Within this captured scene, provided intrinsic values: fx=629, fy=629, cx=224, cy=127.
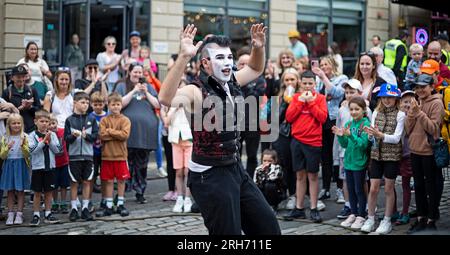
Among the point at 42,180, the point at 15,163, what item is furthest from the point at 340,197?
the point at 15,163

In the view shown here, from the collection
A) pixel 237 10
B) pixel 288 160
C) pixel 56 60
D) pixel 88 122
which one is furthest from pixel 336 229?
pixel 237 10

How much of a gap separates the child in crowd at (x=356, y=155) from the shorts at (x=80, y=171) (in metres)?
2.90

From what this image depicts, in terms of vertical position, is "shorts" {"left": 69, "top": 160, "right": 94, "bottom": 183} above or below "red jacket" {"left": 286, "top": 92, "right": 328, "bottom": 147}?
below

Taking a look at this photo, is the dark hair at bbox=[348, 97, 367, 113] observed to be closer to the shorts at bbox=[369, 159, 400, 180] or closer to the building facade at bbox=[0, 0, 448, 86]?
the shorts at bbox=[369, 159, 400, 180]

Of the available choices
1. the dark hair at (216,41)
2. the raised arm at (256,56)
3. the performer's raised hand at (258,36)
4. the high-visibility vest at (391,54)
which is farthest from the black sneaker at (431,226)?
the high-visibility vest at (391,54)

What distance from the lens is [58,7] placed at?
13641mm

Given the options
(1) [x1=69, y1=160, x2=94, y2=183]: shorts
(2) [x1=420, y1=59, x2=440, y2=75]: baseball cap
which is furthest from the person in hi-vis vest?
(1) [x1=69, y1=160, x2=94, y2=183]: shorts

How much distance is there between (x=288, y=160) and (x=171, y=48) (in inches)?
296

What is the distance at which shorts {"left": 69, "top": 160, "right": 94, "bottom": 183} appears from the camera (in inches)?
290

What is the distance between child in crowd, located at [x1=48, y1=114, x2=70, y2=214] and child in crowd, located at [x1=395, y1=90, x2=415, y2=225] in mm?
3942

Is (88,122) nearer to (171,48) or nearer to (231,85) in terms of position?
(231,85)

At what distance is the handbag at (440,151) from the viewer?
6289mm

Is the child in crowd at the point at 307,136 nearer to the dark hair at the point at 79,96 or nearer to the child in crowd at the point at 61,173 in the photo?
the dark hair at the point at 79,96
